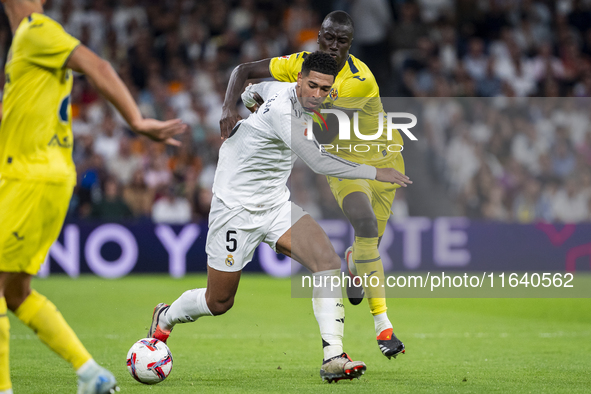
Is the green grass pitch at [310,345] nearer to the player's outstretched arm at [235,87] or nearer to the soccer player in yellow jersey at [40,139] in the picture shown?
the soccer player in yellow jersey at [40,139]

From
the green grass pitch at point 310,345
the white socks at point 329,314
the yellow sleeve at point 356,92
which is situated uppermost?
the yellow sleeve at point 356,92

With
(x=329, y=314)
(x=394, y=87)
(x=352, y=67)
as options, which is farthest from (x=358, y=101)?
(x=394, y=87)

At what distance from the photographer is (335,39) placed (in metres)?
6.25

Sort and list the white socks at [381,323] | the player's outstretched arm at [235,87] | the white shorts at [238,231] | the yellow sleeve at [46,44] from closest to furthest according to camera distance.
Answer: the yellow sleeve at [46,44] < the white shorts at [238,231] < the player's outstretched arm at [235,87] < the white socks at [381,323]

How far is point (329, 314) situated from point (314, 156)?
1.12 m

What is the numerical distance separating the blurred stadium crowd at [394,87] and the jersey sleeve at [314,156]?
665cm

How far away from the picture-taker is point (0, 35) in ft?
51.7

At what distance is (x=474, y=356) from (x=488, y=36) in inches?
473

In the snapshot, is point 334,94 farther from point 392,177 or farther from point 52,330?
point 52,330

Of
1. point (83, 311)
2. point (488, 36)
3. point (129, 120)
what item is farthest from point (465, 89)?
point (129, 120)

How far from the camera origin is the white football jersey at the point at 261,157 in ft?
17.2

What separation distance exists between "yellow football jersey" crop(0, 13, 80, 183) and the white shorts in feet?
5.53

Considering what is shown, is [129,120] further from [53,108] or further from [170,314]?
[170,314]

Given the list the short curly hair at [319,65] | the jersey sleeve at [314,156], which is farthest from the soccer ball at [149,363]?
the short curly hair at [319,65]
